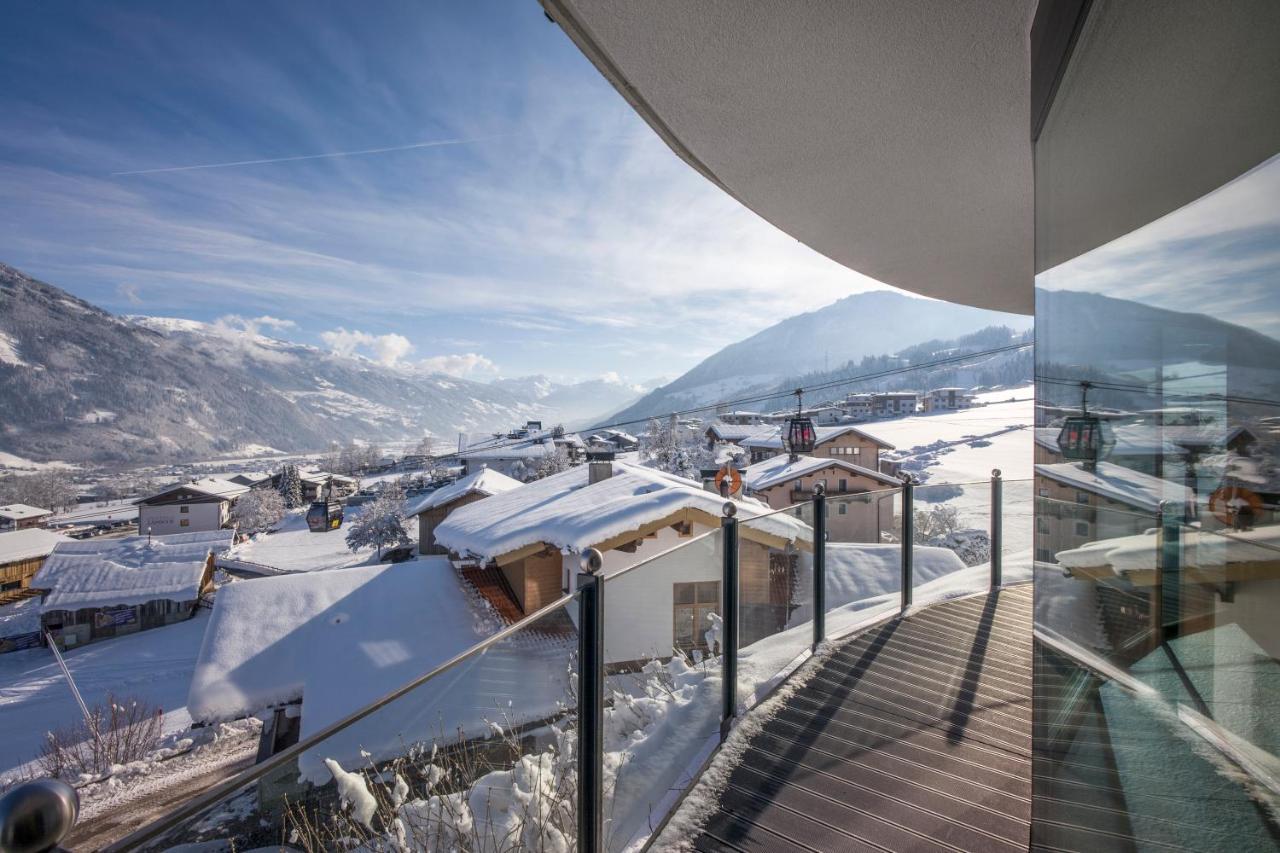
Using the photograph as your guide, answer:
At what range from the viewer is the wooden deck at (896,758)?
217 centimetres

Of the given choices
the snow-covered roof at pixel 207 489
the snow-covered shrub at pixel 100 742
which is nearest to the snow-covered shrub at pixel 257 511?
the snow-covered roof at pixel 207 489

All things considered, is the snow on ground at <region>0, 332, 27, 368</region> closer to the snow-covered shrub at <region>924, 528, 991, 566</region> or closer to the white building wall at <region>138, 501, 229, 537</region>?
the white building wall at <region>138, 501, 229, 537</region>

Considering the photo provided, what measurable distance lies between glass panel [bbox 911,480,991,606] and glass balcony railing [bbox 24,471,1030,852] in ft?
3.90

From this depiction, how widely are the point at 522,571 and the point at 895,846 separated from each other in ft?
Answer: 27.2

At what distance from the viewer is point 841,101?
7.02ft

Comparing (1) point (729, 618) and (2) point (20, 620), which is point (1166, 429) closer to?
(1) point (729, 618)

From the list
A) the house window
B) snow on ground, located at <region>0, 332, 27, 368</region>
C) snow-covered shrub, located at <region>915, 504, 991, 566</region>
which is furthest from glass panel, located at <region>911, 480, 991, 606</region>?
snow on ground, located at <region>0, 332, 27, 368</region>

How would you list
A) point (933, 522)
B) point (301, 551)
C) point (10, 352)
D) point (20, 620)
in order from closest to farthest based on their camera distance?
point (933, 522)
point (20, 620)
point (301, 551)
point (10, 352)

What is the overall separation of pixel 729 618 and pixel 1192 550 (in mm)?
2290

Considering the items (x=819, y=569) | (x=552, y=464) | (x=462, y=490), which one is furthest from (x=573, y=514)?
(x=552, y=464)

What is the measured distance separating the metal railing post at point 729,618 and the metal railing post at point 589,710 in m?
1.15

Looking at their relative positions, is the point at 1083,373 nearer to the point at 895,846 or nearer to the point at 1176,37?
the point at 1176,37

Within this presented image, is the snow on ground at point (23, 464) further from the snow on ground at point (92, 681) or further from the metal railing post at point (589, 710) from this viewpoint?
the metal railing post at point (589, 710)

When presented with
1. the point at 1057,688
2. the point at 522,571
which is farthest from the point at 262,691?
the point at 1057,688
